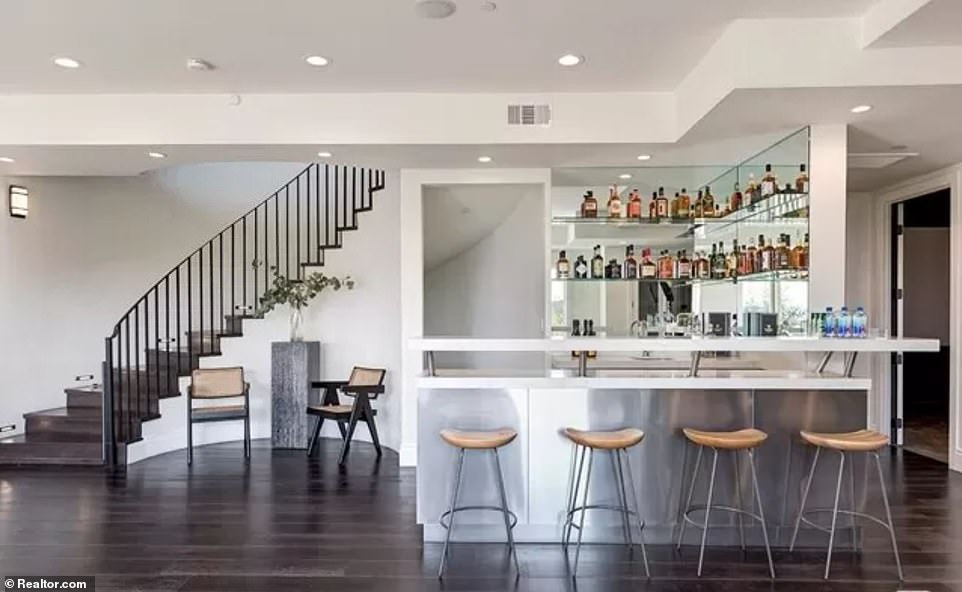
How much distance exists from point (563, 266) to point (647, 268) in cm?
75

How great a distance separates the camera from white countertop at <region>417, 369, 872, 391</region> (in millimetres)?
3344

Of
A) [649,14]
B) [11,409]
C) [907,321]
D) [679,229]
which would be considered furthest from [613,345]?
[907,321]

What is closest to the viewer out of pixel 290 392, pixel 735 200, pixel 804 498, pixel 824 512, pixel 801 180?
pixel 804 498

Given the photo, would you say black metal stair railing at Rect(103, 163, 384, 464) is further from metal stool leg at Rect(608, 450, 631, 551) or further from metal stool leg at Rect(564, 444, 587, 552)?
Result: metal stool leg at Rect(608, 450, 631, 551)

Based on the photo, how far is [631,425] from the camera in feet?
11.2

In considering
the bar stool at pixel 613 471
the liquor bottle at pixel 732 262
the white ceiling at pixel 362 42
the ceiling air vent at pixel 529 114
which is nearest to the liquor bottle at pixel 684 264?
the liquor bottle at pixel 732 262

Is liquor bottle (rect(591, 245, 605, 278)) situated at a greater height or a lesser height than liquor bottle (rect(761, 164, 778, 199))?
lesser

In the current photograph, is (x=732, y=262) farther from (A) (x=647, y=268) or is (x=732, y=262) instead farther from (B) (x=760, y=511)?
(B) (x=760, y=511)

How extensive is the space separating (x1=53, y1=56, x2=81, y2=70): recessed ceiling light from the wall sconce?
2.88 m

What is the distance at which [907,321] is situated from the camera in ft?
25.6

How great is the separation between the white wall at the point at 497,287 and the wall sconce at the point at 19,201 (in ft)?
13.3

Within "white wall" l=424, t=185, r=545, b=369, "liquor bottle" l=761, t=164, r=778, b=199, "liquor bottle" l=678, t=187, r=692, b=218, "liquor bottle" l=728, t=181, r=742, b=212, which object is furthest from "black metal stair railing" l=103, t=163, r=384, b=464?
"liquor bottle" l=761, t=164, r=778, b=199

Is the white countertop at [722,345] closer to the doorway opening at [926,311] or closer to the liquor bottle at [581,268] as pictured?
the liquor bottle at [581,268]

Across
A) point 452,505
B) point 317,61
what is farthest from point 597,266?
point 317,61
